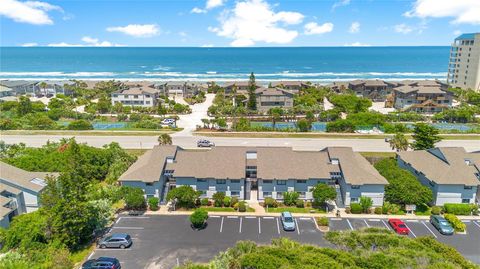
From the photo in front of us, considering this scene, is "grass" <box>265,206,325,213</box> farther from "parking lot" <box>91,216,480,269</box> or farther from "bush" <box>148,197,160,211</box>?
"bush" <box>148,197,160,211</box>

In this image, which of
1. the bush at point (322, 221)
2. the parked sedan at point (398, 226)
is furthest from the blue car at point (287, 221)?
the parked sedan at point (398, 226)

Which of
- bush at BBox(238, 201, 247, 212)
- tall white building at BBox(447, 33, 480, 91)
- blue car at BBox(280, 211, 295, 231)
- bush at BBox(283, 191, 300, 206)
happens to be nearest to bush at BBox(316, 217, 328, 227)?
blue car at BBox(280, 211, 295, 231)

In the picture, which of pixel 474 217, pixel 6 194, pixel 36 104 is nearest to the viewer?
pixel 6 194

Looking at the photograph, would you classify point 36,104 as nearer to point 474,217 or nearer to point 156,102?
point 156,102

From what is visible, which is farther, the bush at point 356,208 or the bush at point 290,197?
the bush at point 290,197

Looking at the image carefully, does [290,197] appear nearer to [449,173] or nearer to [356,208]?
[356,208]

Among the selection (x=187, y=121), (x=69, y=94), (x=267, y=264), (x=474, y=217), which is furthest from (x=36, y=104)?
(x=474, y=217)

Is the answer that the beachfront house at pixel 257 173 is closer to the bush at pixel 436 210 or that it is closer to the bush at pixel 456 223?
the bush at pixel 436 210
